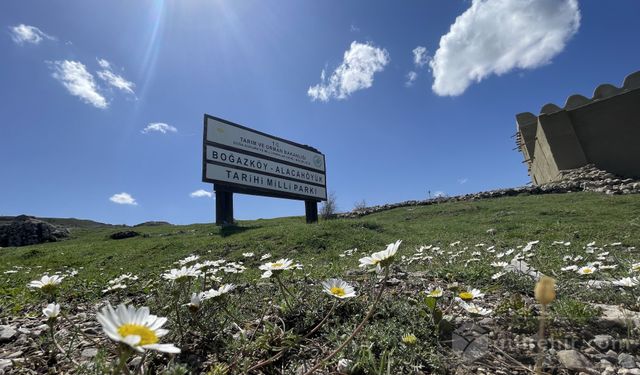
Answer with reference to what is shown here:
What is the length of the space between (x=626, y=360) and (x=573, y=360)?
0.81 feet

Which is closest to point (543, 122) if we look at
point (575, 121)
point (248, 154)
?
point (575, 121)

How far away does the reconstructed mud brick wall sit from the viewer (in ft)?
62.5

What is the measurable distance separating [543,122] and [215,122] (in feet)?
66.7

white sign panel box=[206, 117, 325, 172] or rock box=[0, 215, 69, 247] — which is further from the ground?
white sign panel box=[206, 117, 325, 172]

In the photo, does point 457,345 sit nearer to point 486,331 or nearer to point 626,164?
point 486,331

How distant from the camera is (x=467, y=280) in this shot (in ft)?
9.75

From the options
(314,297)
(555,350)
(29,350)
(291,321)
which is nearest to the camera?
(555,350)

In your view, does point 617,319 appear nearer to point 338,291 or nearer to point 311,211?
point 338,291

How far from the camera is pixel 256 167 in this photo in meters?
17.3

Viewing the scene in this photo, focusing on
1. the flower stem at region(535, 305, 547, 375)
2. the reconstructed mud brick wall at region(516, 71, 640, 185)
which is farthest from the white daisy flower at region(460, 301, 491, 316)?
the reconstructed mud brick wall at region(516, 71, 640, 185)

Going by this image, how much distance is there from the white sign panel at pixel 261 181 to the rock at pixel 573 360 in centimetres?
1468

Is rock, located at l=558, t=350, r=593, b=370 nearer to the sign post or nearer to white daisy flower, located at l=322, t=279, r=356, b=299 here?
white daisy flower, located at l=322, t=279, r=356, b=299

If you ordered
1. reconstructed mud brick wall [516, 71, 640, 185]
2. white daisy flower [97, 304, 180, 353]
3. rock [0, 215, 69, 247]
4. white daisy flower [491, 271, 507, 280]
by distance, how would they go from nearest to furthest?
1. white daisy flower [97, 304, 180, 353]
2. white daisy flower [491, 271, 507, 280]
3. reconstructed mud brick wall [516, 71, 640, 185]
4. rock [0, 215, 69, 247]

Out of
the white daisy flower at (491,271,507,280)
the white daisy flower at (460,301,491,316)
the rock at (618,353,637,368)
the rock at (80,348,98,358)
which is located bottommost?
the rock at (618,353,637,368)
